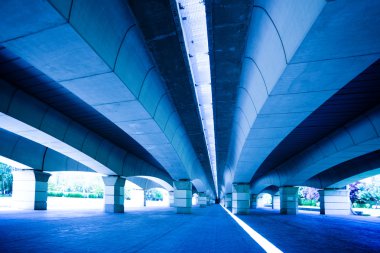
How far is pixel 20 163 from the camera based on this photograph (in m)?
20.2

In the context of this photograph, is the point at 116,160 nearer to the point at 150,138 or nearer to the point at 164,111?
the point at 150,138

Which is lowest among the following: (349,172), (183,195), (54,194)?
(54,194)

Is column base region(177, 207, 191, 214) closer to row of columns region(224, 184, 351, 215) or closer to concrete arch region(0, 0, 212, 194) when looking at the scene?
row of columns region(224, 184, 351, 215)

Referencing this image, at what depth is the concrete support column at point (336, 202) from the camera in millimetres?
31500

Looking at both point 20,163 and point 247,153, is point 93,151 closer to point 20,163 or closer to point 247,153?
point 20,163

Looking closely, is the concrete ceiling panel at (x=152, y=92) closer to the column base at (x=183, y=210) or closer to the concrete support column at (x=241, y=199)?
the column base at (x=183, y=210)

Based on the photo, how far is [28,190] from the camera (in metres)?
21.4

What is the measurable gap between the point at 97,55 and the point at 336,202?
3516 cm

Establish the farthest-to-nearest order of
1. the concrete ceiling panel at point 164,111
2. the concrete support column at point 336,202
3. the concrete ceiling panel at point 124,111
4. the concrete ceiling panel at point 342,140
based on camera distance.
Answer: the concrete support column at point 336,202
the concrete ceiling panel at point 342,140
the concrete ceiling panel at point 164,111
the concrete ceiling panel at point 124,111

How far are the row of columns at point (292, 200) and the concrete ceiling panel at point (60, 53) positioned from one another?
78.8 feet

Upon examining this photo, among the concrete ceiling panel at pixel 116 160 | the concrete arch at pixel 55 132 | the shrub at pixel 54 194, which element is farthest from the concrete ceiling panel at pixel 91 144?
the shrub at pixel 54 194

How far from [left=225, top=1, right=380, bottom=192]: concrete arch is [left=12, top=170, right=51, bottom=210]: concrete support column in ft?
65.5

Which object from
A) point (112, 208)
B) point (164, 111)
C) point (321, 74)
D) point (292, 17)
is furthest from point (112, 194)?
point (292, 17)

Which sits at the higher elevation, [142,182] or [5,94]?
[5,94]
